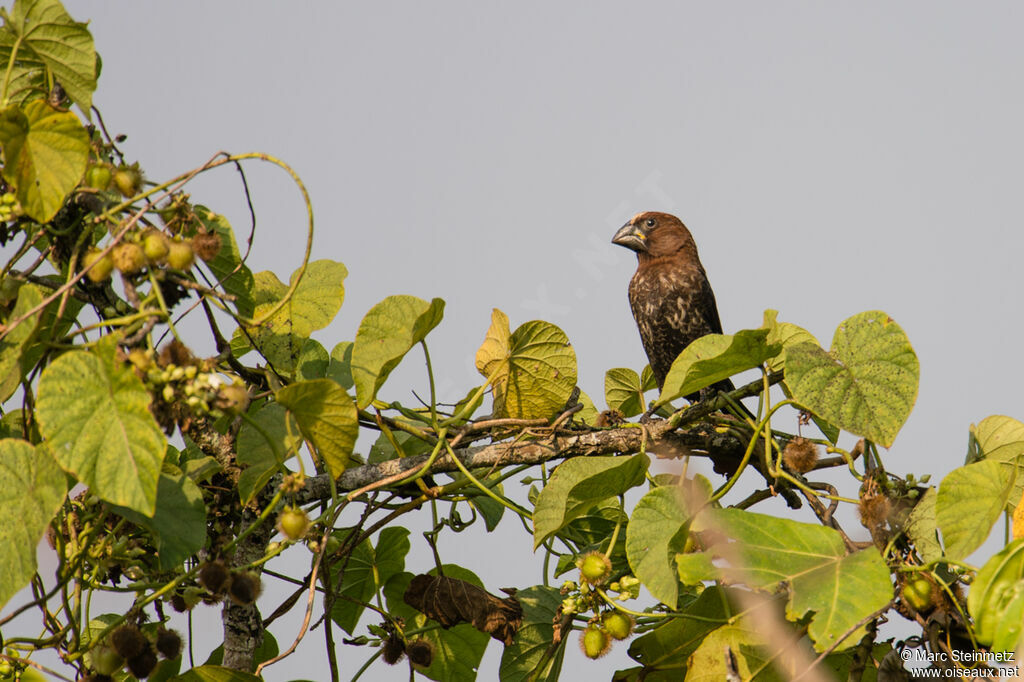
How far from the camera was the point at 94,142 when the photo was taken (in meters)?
1.58

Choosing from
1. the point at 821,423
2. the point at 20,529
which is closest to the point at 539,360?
the point at 821,423

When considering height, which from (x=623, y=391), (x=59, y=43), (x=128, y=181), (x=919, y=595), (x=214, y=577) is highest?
(x=59, y=43)

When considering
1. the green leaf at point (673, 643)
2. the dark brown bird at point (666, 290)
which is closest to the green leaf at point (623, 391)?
the dark brown bird at point (666, 290)

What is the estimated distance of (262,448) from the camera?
1646 millimetres

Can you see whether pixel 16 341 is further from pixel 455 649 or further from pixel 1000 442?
pixel 1000 442

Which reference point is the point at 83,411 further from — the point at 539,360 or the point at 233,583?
the point at 539,360

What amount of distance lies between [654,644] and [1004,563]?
2.61ft

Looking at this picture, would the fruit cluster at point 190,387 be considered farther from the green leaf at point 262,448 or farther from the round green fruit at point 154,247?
the green leaf at point 262,448

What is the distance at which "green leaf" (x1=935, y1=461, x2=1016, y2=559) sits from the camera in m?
1.51

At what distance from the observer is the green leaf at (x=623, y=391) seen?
96.7 inches

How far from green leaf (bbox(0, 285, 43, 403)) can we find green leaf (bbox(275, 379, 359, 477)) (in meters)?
0.40

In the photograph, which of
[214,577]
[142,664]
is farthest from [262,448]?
[142,664]

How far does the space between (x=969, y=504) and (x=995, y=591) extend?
0.36 m

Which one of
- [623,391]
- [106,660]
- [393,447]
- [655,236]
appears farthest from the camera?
[655,236]
